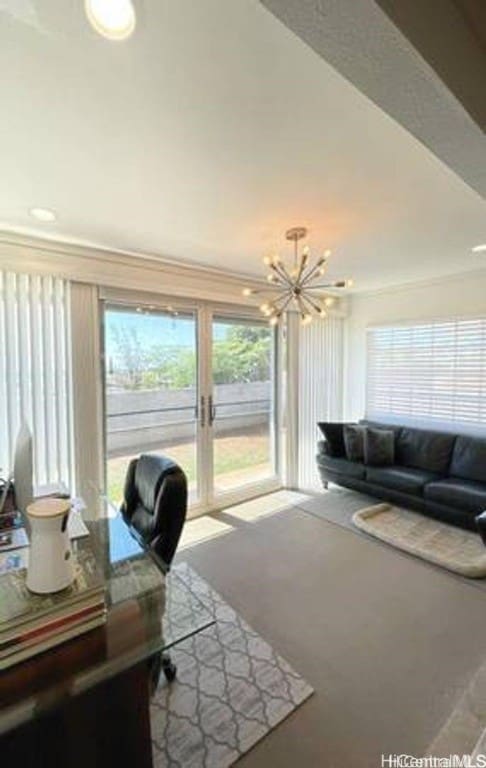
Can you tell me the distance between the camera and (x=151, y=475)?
1.99 metres

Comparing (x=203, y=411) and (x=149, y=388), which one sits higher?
(x=149, y=388)

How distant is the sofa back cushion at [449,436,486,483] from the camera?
12.2 feet

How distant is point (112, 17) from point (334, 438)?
425 centimetres

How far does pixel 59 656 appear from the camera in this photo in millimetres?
1049

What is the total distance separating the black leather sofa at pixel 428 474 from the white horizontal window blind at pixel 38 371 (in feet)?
9.64

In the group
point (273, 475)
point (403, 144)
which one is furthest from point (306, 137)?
point (273, 475)

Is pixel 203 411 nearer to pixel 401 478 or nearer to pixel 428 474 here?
pixel 401 478

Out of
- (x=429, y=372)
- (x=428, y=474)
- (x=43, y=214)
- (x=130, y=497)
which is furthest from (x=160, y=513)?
(x=429, y=372)

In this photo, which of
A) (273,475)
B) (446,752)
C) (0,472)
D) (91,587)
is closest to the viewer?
(91,587)

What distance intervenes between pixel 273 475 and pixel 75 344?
285cm

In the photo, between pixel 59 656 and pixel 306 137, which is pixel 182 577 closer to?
pixel 59 656

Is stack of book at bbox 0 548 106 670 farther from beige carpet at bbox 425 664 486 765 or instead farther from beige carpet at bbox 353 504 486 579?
beige carpet at bbox 353 504 486 579

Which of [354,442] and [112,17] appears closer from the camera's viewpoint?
Answer: [112,17]

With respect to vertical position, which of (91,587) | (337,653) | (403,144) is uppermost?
(403,144)
